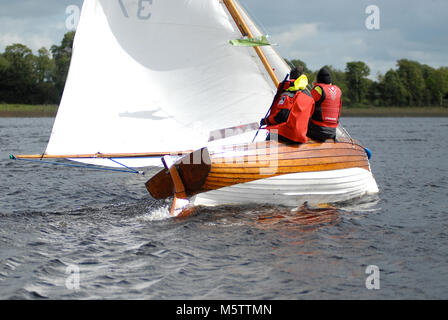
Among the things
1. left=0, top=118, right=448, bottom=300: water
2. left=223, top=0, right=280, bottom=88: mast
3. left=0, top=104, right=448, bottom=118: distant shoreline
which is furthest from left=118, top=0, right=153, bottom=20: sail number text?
left=0, top=104, right=448, bottom=118: distant shoreline

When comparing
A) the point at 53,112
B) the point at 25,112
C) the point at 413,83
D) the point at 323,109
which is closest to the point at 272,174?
the point at 323,109

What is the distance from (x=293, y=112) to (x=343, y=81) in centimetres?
9882

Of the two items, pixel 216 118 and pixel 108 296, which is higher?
pixel 216 118

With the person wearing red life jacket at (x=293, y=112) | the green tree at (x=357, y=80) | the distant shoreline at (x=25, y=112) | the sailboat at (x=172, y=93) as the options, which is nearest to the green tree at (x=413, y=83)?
the green tree at (x=357, y=80)

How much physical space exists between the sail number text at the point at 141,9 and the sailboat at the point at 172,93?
18 millimetres

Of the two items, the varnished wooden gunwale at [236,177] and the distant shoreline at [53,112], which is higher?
the distant shoreline at [53,112]

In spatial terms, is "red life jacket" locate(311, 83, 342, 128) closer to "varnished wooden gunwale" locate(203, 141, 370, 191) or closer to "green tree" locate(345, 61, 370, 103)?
"varnished wooden gunwale" locate(203, 141, 370, 191)

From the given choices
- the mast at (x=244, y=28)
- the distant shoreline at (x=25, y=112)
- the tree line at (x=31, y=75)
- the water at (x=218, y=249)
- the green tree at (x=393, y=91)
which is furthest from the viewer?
the green tree at (x=393, y=91)

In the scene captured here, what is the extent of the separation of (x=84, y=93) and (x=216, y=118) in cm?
243

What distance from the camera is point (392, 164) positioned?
17.6m

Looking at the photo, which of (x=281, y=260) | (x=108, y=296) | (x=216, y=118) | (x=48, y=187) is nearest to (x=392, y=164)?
(x=216, y=118)

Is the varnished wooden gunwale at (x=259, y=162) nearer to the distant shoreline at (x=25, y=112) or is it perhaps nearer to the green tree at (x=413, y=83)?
the distant shoreline at (x=25, y=112)

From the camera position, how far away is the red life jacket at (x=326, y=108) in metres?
8.88
